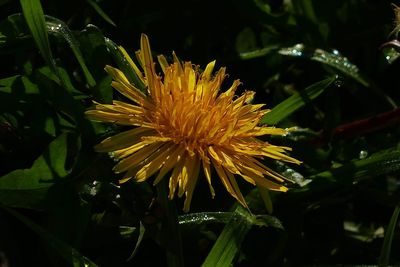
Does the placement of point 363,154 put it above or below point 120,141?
below

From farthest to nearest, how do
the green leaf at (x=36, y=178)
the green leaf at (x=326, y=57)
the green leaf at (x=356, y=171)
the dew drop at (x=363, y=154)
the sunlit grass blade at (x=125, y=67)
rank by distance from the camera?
the green leaf at (x=326, y=57) < the dew drop at (x=363, y=154) < the green leaf at (x=356, y=171) < the sunlit grass blade at (x=125, y=67) < the green leaf at (x=36, y=178)

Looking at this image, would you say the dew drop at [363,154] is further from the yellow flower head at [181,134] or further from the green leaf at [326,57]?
the yellow flower head at [181,134]

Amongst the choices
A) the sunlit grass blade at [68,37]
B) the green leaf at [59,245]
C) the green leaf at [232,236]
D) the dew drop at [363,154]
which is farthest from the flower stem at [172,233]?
the dew drop at [363,154]

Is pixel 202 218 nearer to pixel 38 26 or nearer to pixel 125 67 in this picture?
pixel 125 67

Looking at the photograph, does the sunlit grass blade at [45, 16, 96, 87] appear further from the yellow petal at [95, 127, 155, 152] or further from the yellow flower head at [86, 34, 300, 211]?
the yellow petal at [95, 127, 155, 152]

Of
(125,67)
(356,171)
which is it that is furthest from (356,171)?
(125,67)

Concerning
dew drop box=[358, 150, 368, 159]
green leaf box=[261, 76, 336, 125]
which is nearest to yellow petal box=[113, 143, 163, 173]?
green leaf box=[261, 76, 336, 125]
